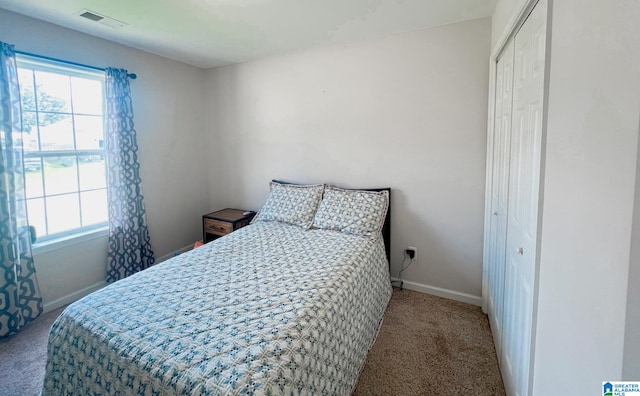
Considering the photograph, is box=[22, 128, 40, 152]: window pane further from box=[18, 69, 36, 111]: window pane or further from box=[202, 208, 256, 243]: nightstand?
box=[202, 208, 256, 243]: nightstand

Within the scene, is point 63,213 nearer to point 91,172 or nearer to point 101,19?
point 91,172

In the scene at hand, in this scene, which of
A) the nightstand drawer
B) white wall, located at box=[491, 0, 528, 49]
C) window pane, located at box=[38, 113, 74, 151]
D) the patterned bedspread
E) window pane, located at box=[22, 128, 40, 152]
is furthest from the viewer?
the nightstand drawer

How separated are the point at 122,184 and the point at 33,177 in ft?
2.05

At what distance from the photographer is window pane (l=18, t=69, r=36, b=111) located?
7.34 feet

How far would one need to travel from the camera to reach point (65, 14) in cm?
217

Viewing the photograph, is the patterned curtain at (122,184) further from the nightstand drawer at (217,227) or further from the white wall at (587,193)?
the white wall at (587,193)

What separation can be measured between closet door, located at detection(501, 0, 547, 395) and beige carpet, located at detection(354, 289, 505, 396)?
18 cm

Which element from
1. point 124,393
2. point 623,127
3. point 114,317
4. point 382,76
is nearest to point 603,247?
point 623,127

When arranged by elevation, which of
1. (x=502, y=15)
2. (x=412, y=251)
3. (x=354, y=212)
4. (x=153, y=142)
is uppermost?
(x=502, y=15)

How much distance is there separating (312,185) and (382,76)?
1.23 m

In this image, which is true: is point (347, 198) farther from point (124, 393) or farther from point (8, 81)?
point (8, 81)

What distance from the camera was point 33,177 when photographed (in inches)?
91.6

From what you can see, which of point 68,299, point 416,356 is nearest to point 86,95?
point 68,299

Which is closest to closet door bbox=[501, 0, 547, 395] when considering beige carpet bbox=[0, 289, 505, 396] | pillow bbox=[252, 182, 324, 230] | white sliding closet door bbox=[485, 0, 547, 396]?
white sliding closet door bbox=[485, 0, 547, 396]
